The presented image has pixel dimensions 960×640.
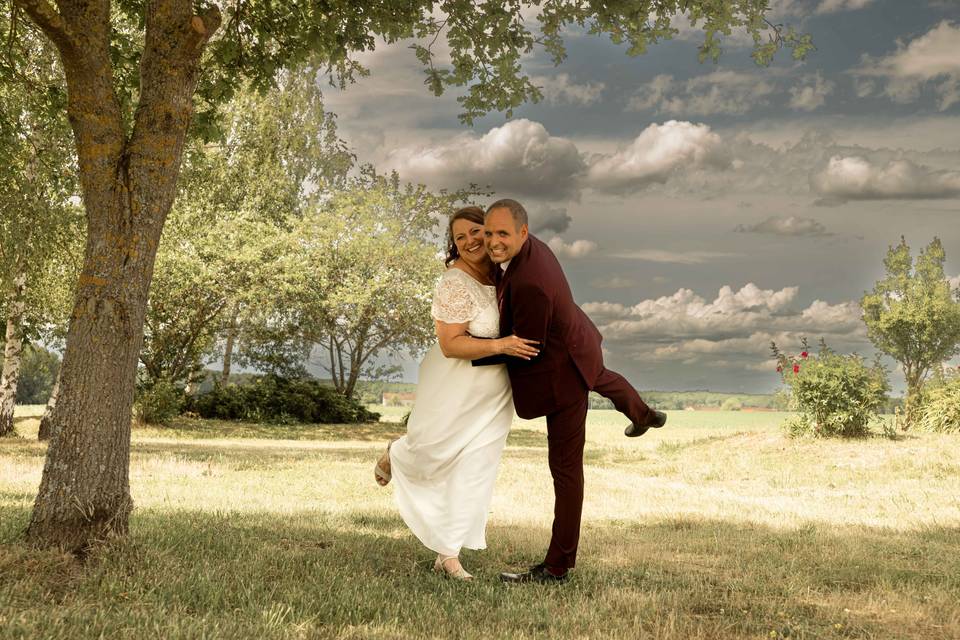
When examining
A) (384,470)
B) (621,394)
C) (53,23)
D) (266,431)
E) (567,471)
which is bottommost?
(266,431)

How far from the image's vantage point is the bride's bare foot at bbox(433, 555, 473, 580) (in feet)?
17.5

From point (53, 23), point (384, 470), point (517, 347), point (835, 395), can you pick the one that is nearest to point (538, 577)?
point (384, 470)

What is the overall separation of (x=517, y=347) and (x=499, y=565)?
199 centimetres

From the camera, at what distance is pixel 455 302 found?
5.20 m

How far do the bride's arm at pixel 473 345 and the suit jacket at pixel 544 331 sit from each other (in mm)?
97

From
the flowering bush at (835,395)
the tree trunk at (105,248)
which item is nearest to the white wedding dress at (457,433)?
the tree trunk at (105,248)

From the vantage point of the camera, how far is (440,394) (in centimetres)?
541

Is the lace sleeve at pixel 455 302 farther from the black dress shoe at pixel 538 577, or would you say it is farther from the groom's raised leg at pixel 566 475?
the black dress shoe at pixel 538 577

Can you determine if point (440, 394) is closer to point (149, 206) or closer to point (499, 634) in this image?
point (499, 634)

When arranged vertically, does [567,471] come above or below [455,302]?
below

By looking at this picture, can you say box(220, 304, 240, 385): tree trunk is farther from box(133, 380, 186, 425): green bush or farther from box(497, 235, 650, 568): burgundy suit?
box(497, 235, 650, 568): burgundy suit

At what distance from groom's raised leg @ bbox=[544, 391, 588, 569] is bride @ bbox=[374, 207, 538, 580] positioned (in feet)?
1.28

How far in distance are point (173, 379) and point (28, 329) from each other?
235 inches

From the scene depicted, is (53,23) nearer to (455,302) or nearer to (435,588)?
(455,302)
